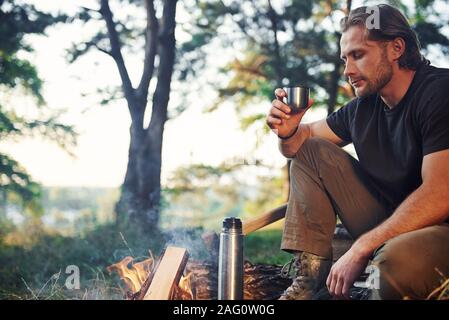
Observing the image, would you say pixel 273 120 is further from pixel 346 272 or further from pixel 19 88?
pixel 19 88

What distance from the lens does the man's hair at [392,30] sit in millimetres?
2232

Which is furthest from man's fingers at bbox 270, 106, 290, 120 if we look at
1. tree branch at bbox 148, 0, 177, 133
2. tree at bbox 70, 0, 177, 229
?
tree branch at bbox 148, 0, 177, 133

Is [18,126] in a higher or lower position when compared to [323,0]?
lower

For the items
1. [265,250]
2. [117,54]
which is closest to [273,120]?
[265,250]

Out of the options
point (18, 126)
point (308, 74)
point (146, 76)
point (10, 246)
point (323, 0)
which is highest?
point (323, 0)

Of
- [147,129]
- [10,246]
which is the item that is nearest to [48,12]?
[147,129]

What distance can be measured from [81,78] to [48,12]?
937 millimetres

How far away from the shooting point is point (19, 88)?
6.59 metres

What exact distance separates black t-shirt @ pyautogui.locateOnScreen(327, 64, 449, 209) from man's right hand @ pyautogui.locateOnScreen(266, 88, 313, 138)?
1.00 feet

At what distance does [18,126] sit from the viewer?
6.53 meters

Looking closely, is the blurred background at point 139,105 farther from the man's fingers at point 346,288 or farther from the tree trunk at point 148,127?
the man's fingers at point 346,288

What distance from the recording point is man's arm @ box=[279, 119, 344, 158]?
238 centimetres

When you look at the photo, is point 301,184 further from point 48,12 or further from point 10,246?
point 48,12
